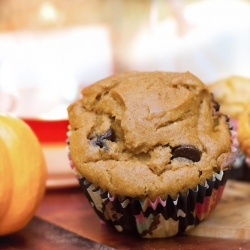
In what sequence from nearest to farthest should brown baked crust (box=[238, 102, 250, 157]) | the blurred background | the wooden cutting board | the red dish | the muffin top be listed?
the muffin top < the wooden cutting board < brown baked crust (box=[238, 102, 250, 157]) < the red dish < the blurred background

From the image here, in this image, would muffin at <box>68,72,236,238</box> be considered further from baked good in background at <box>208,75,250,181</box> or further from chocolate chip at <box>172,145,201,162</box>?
baked good in background at <box>208,75,250,181</box>

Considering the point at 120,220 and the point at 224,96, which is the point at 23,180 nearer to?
the point at 120,220

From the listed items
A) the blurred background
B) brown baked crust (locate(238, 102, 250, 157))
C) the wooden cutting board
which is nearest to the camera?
the wooden cutting board

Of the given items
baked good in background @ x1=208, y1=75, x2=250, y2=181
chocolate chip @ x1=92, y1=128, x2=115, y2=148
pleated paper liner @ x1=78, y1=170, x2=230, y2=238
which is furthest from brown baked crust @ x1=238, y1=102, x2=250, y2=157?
chocolate chip @ x1=92, y1=128, x2=115, y2=148

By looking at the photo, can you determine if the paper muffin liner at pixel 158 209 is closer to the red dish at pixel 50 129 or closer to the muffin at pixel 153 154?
the muffin at pixel 153 154

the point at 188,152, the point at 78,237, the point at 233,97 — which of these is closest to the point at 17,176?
the point at 78,237

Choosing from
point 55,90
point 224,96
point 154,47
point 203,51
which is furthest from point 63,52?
point 224,96

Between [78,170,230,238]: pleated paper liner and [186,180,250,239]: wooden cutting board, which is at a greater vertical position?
[78,170,230,238]: pleated paper liner

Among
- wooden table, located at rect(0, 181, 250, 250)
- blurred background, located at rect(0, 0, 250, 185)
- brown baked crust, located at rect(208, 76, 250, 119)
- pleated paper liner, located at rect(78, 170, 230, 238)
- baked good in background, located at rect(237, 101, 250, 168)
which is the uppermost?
blurred background, located at rect(0, 0, 250, 185)
